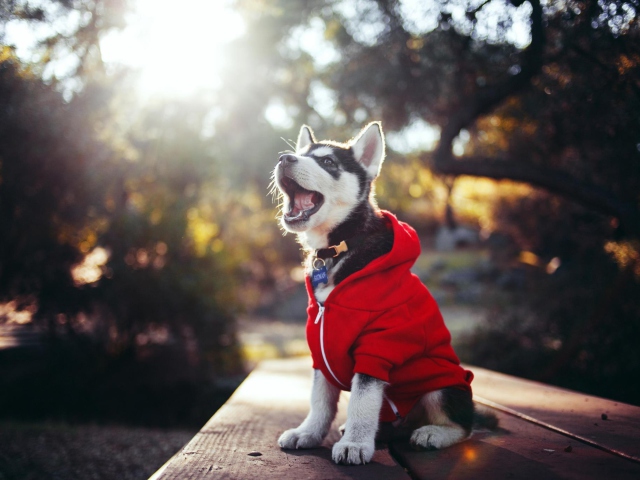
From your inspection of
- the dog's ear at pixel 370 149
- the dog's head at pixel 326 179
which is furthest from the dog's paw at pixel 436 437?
the dog's ear at pixel 370 149

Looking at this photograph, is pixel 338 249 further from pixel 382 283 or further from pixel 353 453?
pixel 353 453

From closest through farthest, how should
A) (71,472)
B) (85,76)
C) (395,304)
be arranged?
1. (395,304)
2. (71,472)
3. (85,76)

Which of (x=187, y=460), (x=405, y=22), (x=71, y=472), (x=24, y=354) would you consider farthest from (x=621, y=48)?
(x=24, y=354)

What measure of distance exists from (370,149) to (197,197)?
8317mm

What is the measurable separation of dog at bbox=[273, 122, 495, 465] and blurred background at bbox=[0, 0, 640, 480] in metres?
1.55

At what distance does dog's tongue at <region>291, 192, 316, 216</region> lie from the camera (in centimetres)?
317

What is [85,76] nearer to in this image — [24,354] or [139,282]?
[139,282]

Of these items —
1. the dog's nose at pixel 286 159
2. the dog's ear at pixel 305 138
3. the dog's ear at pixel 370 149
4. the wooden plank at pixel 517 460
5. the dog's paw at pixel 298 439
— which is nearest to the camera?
the wooden plank at pixel 517 460

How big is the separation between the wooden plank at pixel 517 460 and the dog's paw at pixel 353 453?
0.62ft

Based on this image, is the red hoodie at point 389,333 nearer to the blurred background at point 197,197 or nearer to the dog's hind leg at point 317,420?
the dog's hind leg at point 317,420

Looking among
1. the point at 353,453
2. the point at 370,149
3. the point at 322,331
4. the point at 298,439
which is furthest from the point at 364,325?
the point at 370,149

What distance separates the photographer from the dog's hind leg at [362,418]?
2.35m

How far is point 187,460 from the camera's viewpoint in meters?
2.25

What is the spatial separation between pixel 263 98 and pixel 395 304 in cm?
1852
